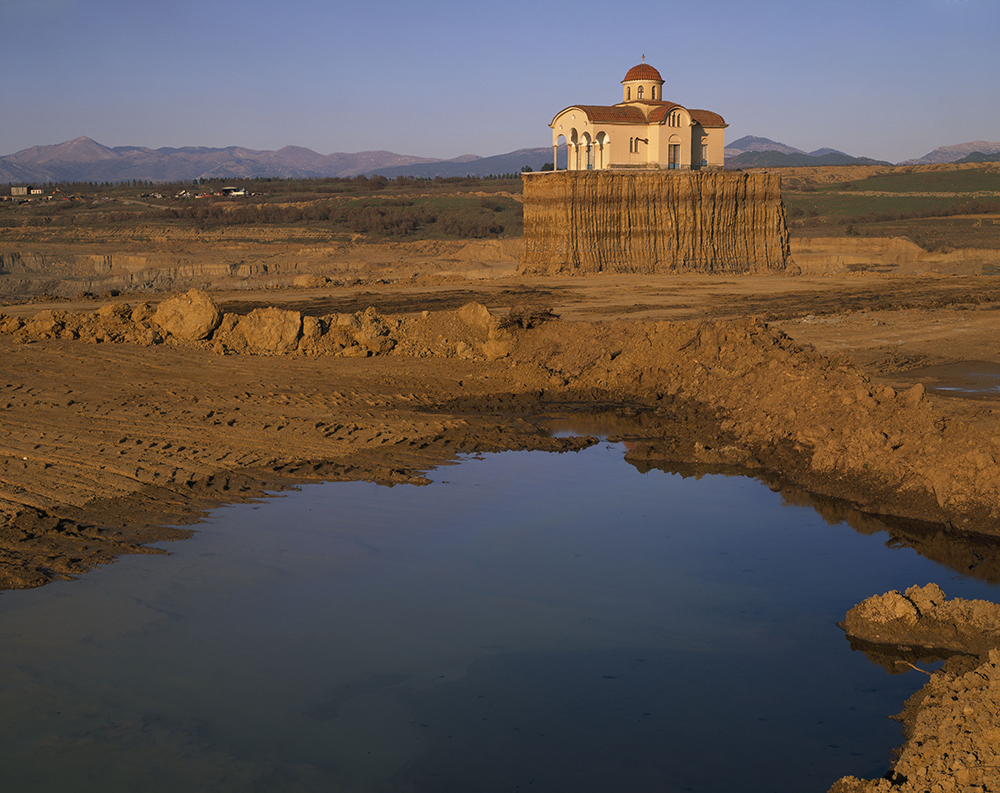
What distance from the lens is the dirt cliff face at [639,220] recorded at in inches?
1521

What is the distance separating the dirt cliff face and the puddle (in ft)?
69.8

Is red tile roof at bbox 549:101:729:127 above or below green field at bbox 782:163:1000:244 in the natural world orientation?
above

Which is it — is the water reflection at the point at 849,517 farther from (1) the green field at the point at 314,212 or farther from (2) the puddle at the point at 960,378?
(1) the green field at the point at 314,212

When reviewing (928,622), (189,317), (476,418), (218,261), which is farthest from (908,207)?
(928,622)

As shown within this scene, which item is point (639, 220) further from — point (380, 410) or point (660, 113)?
point (380, 410)

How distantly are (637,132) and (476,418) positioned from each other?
30.4 m

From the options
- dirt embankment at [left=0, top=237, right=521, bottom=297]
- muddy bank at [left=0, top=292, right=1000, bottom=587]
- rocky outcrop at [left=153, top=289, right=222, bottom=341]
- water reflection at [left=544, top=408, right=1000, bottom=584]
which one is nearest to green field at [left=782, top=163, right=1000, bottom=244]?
dirt embankment at [left=0, top=237, right=521, bottom=297]

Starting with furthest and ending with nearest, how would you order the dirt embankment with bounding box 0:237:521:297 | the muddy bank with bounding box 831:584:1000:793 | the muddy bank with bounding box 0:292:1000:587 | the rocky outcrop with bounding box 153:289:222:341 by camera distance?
the dirt embankment with bounding box 0:237:521:297
the rocky outcrop with bounding box 153:289:222:341
the muddy bank with bounding box 0:292:1000:587
the muddy bank with bounding box 831:584:1000:793

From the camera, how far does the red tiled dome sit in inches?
1721

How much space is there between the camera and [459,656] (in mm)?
7352

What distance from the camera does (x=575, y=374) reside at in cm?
1667

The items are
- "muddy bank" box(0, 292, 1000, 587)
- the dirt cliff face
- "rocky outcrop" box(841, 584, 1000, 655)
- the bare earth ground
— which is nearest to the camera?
"rocky outcrop" box(841, 584, 1000, 655)

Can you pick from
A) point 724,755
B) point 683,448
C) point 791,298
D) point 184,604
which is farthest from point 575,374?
point 791,298

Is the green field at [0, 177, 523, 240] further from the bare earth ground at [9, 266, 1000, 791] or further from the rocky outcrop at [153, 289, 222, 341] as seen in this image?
the bare earth ground at [9, 266, 1000, 791]
